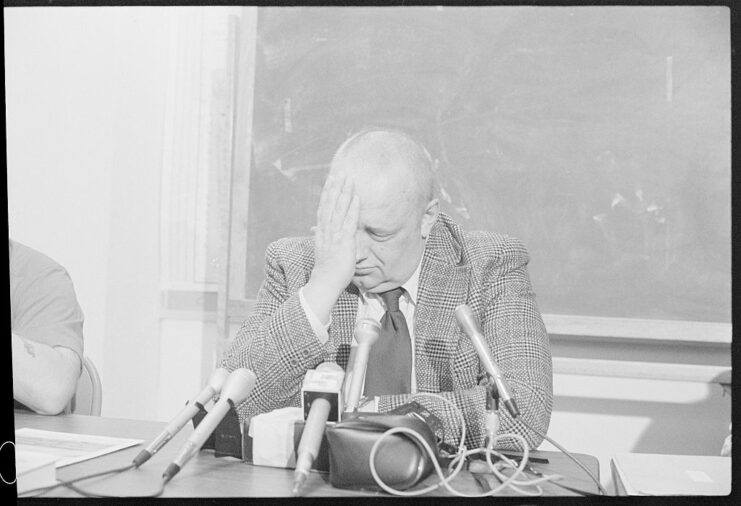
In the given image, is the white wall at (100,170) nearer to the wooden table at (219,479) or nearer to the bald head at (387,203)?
the bald head at (387,203)

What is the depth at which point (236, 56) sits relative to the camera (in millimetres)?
2330

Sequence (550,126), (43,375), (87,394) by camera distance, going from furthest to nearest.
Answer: (550,126), (87,394), (43,375)

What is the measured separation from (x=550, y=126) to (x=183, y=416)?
5.09 feet

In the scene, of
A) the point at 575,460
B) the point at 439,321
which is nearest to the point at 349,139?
the point at 439,321

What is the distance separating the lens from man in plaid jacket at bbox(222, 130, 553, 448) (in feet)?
4.20

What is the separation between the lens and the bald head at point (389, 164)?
1.41 meters

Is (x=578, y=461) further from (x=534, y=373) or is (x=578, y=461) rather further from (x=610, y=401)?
(x=610, y=401)

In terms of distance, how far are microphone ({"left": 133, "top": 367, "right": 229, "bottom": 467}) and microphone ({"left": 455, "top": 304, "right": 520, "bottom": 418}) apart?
0.35 meters

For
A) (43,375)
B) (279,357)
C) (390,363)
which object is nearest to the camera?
(279,357)

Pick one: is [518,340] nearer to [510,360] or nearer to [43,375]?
[510,360]

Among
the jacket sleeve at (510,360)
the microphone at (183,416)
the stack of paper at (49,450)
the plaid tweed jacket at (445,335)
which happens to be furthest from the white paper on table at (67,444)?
the jacket sleeve at (510,360)

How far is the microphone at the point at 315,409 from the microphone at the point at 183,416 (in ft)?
0.42

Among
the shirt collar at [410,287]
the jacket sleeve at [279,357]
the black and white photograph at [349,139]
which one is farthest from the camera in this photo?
A: the black and white photograph at [349,139]

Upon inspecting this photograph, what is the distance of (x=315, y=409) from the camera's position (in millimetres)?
979
